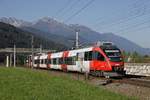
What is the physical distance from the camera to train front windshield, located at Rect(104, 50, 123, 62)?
37709mm

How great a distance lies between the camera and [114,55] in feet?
125

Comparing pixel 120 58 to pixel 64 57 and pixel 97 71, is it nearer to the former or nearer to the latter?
pixel 97 71

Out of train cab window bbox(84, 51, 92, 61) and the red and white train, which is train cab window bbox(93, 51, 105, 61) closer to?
the red and white train

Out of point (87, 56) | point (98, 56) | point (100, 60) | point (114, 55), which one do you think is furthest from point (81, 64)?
point (114, 55)

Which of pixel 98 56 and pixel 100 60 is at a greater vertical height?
pixel 98 56

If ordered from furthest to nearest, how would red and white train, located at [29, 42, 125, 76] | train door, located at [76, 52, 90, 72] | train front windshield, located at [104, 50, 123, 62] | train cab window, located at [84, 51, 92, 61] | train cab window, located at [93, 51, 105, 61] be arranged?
1. train door, located at [76, 52, 90, 72]
2. train cab window, located at [84, 51, 92, 61]
3. train cab window, located at [93, 51, 105, 61]
4. train front windshield, located at [104, 50, 123, 62]
5. red and white train, located at [29, 42, 125, 76]

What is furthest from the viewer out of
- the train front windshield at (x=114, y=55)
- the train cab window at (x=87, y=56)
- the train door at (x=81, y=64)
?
the train door at (x=81, y=64)

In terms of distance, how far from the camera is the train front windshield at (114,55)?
37709mm

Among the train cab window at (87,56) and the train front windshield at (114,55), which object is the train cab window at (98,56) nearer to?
the train front windshield at (114,55)

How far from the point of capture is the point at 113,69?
37.1m

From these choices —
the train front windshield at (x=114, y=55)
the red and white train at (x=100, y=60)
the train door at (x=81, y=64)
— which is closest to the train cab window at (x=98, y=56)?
the red and white train at (x=100, y=60)

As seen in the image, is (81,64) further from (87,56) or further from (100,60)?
(100,60)

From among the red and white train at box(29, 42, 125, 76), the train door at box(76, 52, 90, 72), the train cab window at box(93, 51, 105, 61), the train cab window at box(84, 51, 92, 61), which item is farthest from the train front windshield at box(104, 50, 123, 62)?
the train door at box(76, 52, 90, 72)

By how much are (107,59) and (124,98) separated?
59.3 ft
